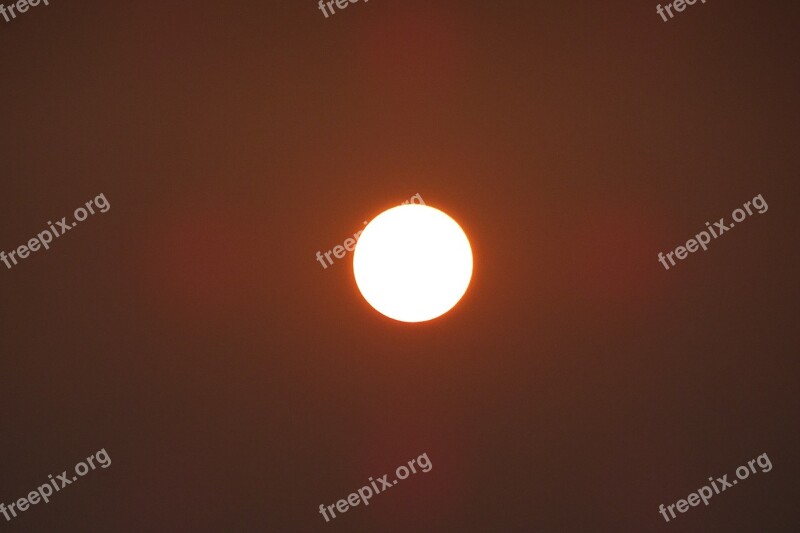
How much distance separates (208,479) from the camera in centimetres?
426

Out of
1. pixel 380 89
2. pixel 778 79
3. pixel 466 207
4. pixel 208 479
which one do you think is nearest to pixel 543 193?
pixel 466 207
